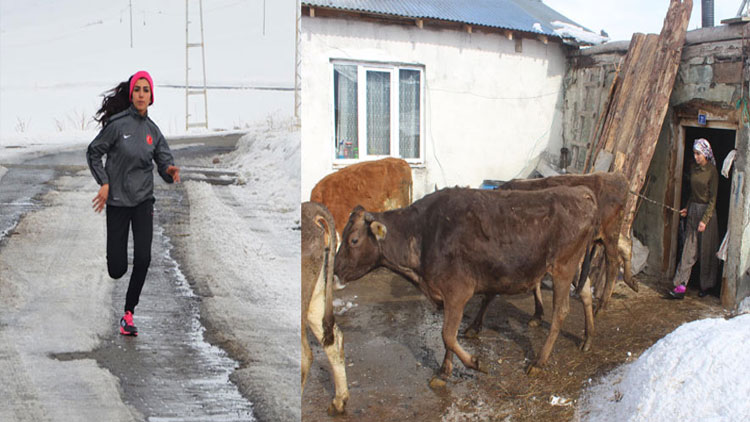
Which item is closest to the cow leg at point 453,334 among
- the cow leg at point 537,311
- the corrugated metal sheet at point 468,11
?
the cow leg at point 537,311

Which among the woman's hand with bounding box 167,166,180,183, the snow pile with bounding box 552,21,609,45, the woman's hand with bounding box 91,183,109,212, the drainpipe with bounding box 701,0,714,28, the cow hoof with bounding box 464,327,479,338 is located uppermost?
the drainpipe with bounding box 701,0,714,28

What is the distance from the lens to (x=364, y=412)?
16.6ft

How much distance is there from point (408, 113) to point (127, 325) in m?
7.39

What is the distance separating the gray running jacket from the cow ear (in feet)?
10.3

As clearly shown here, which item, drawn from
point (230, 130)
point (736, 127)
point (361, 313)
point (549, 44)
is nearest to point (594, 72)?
point (549, 44)

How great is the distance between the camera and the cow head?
228 inches

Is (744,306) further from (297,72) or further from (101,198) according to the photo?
(101,198)

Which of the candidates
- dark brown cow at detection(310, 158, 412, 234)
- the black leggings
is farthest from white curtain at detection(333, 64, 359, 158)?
the black leggings

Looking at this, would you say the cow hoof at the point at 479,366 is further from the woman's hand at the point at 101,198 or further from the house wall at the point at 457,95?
the house wall at the point at 457,95

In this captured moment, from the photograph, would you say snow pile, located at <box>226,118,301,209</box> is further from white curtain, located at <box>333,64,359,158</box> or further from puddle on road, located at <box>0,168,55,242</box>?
white curtain, located at <box>333,64,359,158</box>

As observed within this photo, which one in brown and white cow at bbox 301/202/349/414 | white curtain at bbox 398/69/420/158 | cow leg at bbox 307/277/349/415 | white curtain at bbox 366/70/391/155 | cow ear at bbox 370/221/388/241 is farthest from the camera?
white curtain at bbox 398/69/420/158

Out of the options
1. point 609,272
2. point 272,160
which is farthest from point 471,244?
point 272,160

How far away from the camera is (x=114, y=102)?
272 cm

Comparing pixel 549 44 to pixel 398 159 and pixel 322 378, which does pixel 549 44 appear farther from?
pixel 322 378
